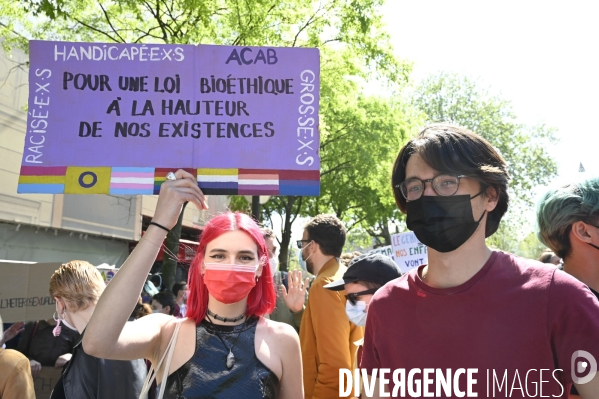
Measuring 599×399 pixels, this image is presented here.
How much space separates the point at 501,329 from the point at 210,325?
1360mm

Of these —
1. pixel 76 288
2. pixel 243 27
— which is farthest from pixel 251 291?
pixel 243 27

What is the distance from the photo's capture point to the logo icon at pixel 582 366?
5.51ft

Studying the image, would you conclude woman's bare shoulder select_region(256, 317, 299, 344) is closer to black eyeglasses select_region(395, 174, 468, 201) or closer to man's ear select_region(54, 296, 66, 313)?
black eyeglasses select_region(395, 174, 468, 201)

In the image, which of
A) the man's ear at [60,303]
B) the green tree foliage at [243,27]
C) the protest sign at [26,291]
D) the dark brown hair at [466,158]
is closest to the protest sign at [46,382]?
the protest sign at [26,291]

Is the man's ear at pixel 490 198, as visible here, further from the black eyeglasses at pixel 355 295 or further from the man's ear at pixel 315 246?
the man's ear at pixel 315 246

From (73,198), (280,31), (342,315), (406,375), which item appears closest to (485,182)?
(406,375)

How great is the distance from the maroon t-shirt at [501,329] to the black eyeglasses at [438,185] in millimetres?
275

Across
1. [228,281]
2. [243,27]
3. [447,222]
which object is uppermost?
[243,27]

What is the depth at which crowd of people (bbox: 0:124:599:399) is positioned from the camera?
5.81 ft

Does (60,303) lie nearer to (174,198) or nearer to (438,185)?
Result: (174,198)

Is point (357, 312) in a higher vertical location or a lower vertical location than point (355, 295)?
lower

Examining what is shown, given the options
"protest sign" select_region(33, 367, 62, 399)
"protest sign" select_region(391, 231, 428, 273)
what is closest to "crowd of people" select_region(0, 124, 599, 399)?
"protest sign" select_region(33, 367, 62, 399)

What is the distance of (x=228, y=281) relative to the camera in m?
2.64

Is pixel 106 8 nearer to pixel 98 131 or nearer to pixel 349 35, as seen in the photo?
pixel 349 35
